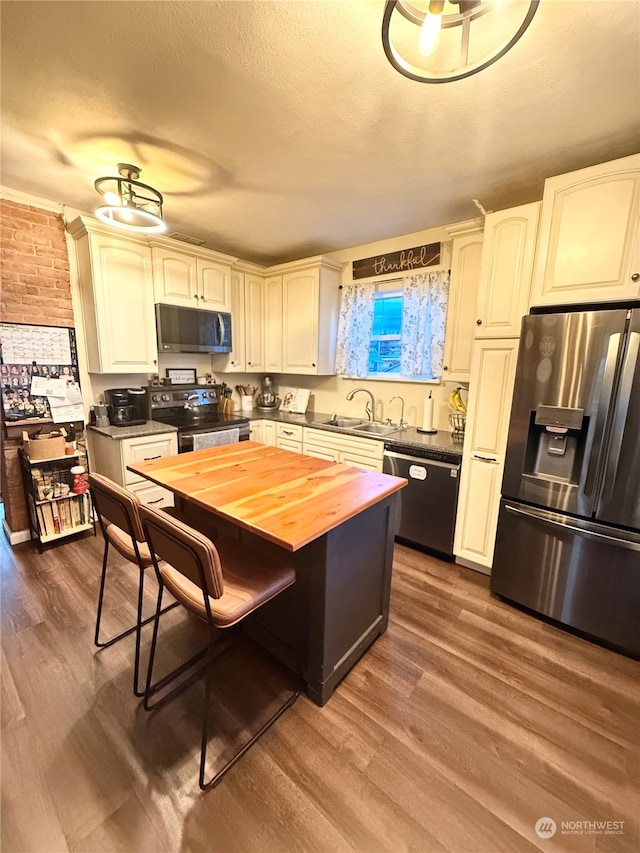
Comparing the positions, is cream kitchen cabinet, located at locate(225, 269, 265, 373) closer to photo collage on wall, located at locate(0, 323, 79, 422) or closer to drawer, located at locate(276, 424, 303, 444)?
drawer, located at locate(276, 424, 303, 444)

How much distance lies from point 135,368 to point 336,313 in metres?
2.06

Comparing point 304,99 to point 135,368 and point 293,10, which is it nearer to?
→ point 293,10

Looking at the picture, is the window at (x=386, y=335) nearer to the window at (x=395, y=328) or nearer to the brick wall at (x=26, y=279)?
the window at (x=395, y=328)

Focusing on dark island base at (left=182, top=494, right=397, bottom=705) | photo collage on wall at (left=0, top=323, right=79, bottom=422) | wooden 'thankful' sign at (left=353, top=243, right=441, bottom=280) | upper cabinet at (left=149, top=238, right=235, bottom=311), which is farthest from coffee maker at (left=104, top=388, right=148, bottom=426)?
wooden 'thankful' sign at (left=353, top=243, right=441, bottom=280)

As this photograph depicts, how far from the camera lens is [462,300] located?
8.93 ft

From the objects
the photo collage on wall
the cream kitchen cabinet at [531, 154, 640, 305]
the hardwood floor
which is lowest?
the hardwood floor

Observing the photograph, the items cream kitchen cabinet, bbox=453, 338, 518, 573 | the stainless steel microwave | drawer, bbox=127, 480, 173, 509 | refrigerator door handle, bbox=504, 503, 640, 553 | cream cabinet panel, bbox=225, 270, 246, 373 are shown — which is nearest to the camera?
refrigerator door handle, bbox=504, 503, 640, 553

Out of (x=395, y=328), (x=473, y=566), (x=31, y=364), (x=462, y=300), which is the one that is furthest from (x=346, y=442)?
(x=31, y=364)

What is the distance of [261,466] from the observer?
1973 mm

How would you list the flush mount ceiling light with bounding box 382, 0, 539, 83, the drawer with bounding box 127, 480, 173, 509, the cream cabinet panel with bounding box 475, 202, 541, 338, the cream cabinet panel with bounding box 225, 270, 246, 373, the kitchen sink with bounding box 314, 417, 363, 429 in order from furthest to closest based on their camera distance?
the cream cabinet panel with bounding box 225, 270, 246, 373 < the kitchen sink with bounding box 314, 417, 363, 429 < the drawer with bounding box 127, 480, 173, 509 < the cream cabinet panel with bounding box 475, 202, 541, 338 < the flush mount ceiling light with bounding box 382, 0, 539, 83

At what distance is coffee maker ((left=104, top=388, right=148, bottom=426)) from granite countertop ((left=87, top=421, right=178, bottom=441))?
8cm

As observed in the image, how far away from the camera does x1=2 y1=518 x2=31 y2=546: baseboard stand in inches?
108

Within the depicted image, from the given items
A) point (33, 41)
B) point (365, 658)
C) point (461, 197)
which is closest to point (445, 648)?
point (365, 658)

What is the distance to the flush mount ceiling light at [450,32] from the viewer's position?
3.04ft
